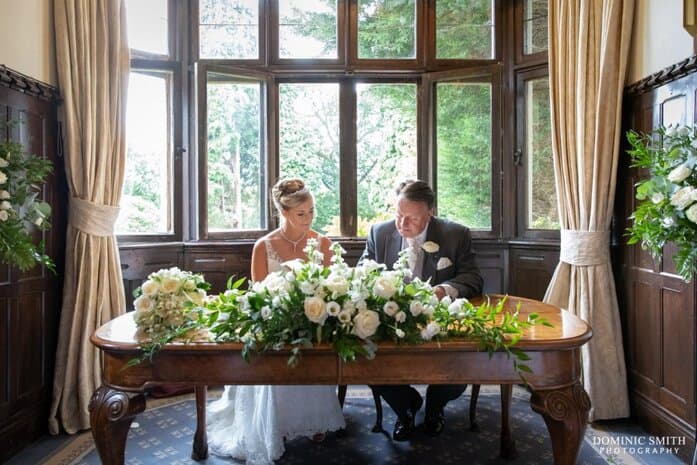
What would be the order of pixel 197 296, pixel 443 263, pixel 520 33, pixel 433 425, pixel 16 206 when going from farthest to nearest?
1. pixel 520 33
2. pixel 433 425
3. pixel 443 263
4. pixel 16 206
5. pixel 197 296

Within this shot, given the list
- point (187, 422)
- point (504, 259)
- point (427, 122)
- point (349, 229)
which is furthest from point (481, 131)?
point (187, 422)

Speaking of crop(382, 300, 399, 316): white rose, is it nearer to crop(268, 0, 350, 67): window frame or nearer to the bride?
the bride

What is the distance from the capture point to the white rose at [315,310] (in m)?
1.60

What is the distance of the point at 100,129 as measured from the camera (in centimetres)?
314

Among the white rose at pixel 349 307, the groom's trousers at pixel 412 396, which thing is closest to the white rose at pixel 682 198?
the white rose at pixel 349 307

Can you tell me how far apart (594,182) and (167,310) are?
8.29ft

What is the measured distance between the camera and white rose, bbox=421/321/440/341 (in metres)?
1.63

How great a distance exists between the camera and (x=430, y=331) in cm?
163

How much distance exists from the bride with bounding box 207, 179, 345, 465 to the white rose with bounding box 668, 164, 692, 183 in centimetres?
167

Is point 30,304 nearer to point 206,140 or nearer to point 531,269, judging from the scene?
point 206,140

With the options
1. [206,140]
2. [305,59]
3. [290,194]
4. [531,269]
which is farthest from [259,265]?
[531,269]

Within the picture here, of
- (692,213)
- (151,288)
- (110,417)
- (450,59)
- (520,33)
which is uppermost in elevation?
(520,33)

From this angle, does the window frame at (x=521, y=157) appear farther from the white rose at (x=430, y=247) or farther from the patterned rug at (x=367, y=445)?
the white rose at (x=430, y=247)

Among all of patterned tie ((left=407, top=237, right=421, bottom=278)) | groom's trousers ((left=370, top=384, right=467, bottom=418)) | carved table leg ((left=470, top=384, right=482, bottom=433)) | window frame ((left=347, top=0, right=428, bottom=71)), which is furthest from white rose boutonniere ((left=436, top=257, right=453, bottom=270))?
window frame ((left=347, top=0, right=428, bottom=71))
